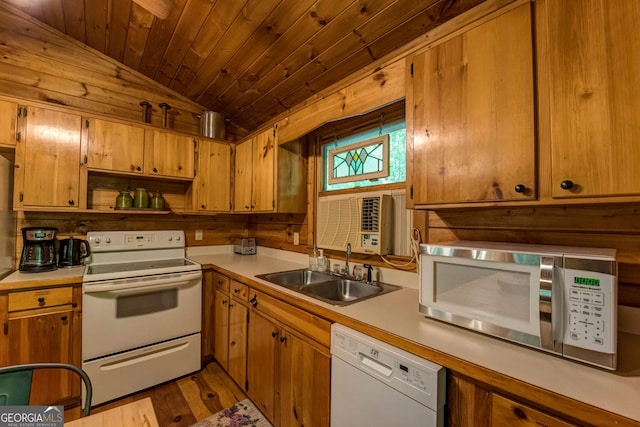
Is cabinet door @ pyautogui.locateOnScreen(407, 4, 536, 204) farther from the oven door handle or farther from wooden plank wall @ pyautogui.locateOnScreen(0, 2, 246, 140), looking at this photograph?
wooden plank wall @ pyautogui.locateOnScreen(0, 2, 246, 140)

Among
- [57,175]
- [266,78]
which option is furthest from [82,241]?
[266,78]

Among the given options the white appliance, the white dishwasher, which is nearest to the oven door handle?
the white appliance

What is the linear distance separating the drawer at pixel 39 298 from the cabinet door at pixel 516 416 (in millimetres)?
2419

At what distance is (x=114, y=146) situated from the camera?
233 centimetres

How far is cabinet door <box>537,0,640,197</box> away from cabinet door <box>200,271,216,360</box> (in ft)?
7.87

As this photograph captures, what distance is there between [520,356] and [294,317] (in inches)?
39.2

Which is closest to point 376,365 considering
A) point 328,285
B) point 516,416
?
point 516,416

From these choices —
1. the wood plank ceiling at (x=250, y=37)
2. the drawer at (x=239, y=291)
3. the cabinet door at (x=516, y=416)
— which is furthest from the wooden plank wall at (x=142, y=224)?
the cabinet door at (x=516, y=416)

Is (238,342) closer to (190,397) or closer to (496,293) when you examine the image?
(190,397)

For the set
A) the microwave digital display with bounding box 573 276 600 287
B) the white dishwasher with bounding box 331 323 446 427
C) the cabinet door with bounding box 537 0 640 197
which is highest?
the cabinet door with bounding box 537 0 640 197

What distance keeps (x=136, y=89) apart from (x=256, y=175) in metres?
1.48

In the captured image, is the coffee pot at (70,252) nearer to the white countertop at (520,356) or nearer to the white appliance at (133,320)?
the white appliance at (133,320)

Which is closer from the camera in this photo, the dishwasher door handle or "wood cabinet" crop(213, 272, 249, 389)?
the dishwasher door handle

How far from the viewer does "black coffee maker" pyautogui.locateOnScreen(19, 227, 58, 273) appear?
2021 mm
